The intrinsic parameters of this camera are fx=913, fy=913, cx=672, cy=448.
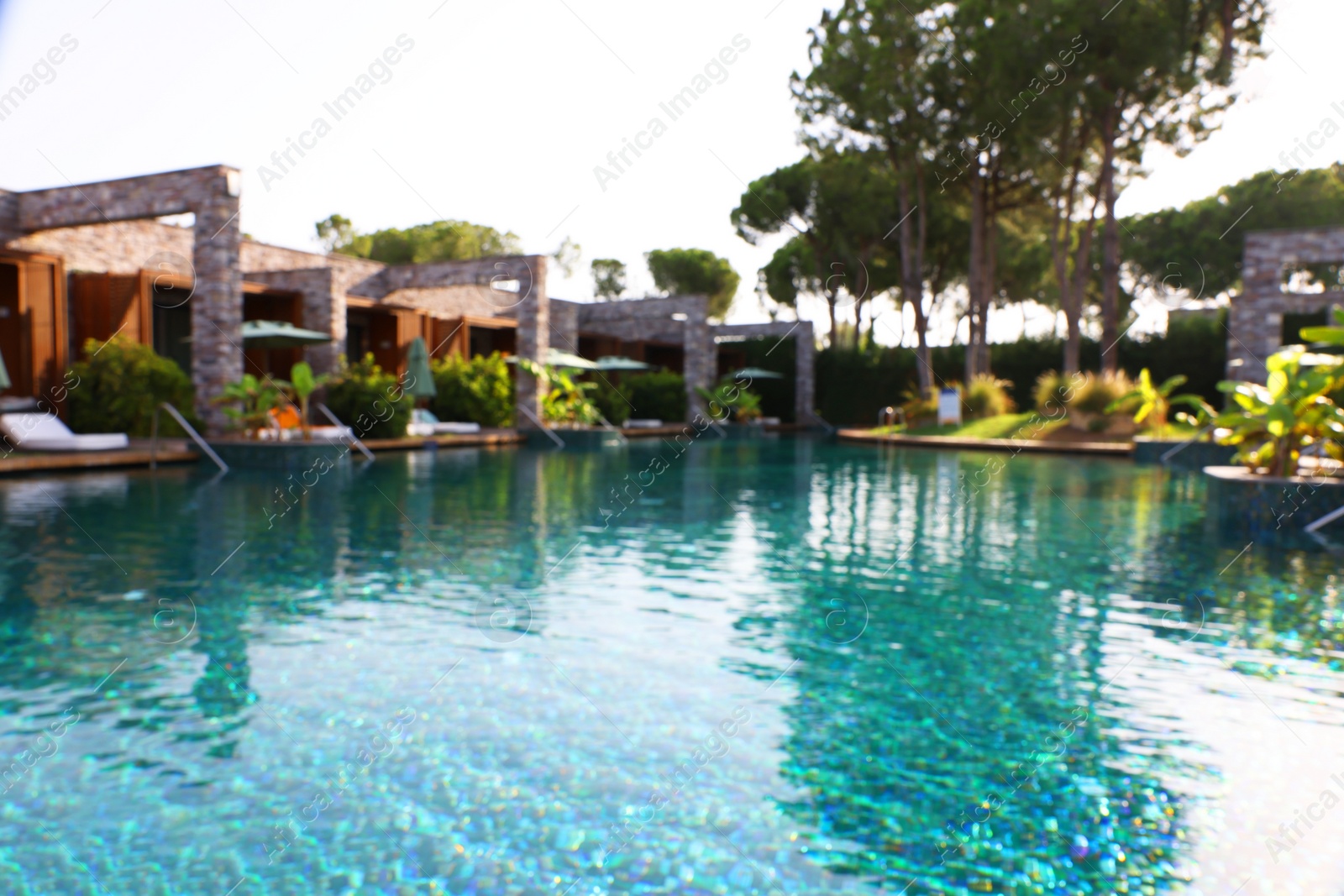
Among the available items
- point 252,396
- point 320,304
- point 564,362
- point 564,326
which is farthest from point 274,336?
point 564,326

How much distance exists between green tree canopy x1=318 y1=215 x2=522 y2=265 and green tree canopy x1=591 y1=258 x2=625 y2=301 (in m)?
8.59

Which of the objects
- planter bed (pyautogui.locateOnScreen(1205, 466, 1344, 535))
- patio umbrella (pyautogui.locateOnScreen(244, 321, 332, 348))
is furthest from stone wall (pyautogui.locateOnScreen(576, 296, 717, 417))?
planter bed (pyautogui.locateOnScreen(1205, 466, 1344, 535))

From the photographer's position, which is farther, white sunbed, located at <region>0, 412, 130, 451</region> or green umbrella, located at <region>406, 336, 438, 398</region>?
green umbrella, located at <region>406, 336, 438, 398</region>

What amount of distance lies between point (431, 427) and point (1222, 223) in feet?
94.8

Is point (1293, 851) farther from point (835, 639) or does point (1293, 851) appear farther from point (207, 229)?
point (207, 229)

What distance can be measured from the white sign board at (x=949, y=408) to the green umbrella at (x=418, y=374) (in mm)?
11337

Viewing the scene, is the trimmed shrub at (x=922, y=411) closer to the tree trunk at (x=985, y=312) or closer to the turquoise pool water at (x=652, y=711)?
the tree trunk at (x=985, y=312)

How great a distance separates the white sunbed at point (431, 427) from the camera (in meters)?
18.6

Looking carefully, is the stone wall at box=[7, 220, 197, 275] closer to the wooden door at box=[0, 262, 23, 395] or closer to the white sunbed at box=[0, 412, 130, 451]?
the wooden door at box=[0, 262, 23, 395]

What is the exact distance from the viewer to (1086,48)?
64.9ft

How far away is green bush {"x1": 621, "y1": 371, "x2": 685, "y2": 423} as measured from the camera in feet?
90.0

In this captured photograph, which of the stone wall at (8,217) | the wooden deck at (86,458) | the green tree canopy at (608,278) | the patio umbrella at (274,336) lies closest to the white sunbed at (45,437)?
the wooden deck at (86,458)

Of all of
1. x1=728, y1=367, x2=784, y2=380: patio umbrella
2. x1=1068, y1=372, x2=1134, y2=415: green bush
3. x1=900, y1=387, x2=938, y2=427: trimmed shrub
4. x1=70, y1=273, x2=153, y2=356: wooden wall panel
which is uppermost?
x1=70, y1=273, x2=153, y2=356: wooden wall panel

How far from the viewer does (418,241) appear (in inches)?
1539
